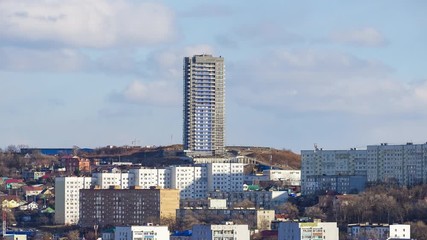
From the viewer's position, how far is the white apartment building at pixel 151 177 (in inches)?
3105

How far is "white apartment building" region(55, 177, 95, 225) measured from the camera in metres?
74.1

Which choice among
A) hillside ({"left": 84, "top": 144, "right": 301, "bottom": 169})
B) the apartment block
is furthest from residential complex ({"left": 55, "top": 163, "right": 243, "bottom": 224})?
hillside ({"left": 84, "top": 144, "right": 301, "bottom": 169})

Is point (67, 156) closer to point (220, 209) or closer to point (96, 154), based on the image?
point (96, 154)

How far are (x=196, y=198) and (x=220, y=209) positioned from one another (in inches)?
278

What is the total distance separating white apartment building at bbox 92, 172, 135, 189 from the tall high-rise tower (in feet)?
36.7

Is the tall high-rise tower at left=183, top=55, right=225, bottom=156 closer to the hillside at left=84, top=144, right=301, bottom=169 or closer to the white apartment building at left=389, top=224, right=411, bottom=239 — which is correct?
the hillside at left=84, top=144, right=301, bottom=169

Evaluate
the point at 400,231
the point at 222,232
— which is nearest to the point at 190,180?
the point at 400,231

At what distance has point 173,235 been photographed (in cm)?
6034

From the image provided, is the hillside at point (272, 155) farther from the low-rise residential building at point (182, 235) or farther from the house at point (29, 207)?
the low-rise residential building at point (182, 235)

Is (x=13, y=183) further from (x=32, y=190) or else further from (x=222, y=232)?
(x=222, y=232)

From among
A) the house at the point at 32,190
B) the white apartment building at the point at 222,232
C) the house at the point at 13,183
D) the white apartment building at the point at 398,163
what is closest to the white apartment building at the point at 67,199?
the house at the point at 32,190

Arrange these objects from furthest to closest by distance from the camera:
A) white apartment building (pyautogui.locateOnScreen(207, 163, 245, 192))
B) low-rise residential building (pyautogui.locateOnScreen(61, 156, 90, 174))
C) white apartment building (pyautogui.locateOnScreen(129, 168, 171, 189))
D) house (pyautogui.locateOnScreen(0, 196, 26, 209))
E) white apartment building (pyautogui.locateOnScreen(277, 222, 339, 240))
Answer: low-rise residential building (pyautogui.locateOnScreen(61, 156, 90, 174)), white apartment building (pyautogui.locateOnScreen(207, 163, 245, 192)), white apartment building (pyautogui.locateOnScreen(129, 168, 171, 189)), house (pyautogui.locateOnScreen(0, 196, 26, 209)), white apartment building (pyautogui.locateOnScreen(277, 222, 339, 240))

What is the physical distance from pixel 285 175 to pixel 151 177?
6.74 meters

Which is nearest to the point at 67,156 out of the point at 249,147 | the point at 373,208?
the point at 249,147
